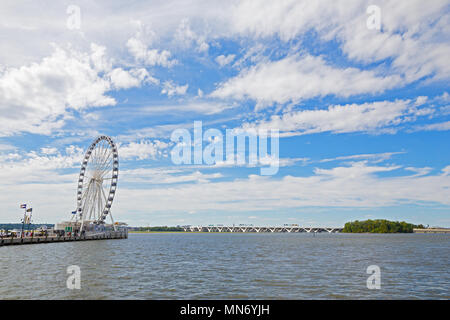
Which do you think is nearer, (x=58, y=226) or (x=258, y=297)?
(x=258, y=297)

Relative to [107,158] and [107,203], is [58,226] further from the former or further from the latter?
[107,158]

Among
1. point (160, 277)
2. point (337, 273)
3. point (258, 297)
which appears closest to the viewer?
point (258, 297)

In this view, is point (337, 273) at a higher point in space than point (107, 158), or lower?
lower

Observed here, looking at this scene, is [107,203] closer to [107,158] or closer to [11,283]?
[107,158]

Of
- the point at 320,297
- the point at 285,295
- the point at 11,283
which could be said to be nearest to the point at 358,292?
the point at 320,297

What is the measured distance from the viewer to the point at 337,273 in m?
43.8

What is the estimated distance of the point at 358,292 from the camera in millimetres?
31250

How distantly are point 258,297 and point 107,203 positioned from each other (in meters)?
115

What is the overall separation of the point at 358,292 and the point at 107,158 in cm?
11411
